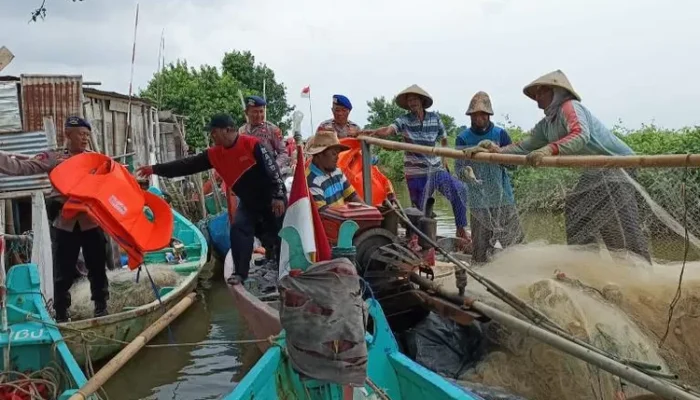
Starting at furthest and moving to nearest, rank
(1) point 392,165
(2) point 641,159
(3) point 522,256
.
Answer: (1) point 392,165, (3) point 522,256, (2) point 641,159

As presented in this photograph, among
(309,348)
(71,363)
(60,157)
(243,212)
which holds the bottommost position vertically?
(71,363)

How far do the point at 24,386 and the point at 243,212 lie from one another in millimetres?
2531

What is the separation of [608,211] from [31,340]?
13.5ft

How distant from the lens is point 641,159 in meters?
3.34

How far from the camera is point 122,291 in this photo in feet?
24.0

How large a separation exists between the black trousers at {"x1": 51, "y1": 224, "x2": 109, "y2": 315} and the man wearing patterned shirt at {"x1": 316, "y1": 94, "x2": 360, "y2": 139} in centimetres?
276

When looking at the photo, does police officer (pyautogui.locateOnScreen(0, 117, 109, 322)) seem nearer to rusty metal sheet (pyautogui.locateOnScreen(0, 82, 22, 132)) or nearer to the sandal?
the sandal

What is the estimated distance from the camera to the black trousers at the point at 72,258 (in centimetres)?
583

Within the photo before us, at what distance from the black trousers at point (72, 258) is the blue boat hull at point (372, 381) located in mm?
3193

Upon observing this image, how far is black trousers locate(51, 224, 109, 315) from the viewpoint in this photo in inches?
229

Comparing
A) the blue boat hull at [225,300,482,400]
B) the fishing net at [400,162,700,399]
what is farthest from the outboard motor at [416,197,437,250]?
the blue boat hull at [225,300,482,400]

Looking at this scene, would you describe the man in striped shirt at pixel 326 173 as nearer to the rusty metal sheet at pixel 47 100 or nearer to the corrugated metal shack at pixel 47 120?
the corrugated metal shack at pixel 47 120

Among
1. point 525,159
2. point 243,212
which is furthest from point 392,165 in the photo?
point 525,159

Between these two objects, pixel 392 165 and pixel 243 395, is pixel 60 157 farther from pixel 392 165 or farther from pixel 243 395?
pixel 392 165
